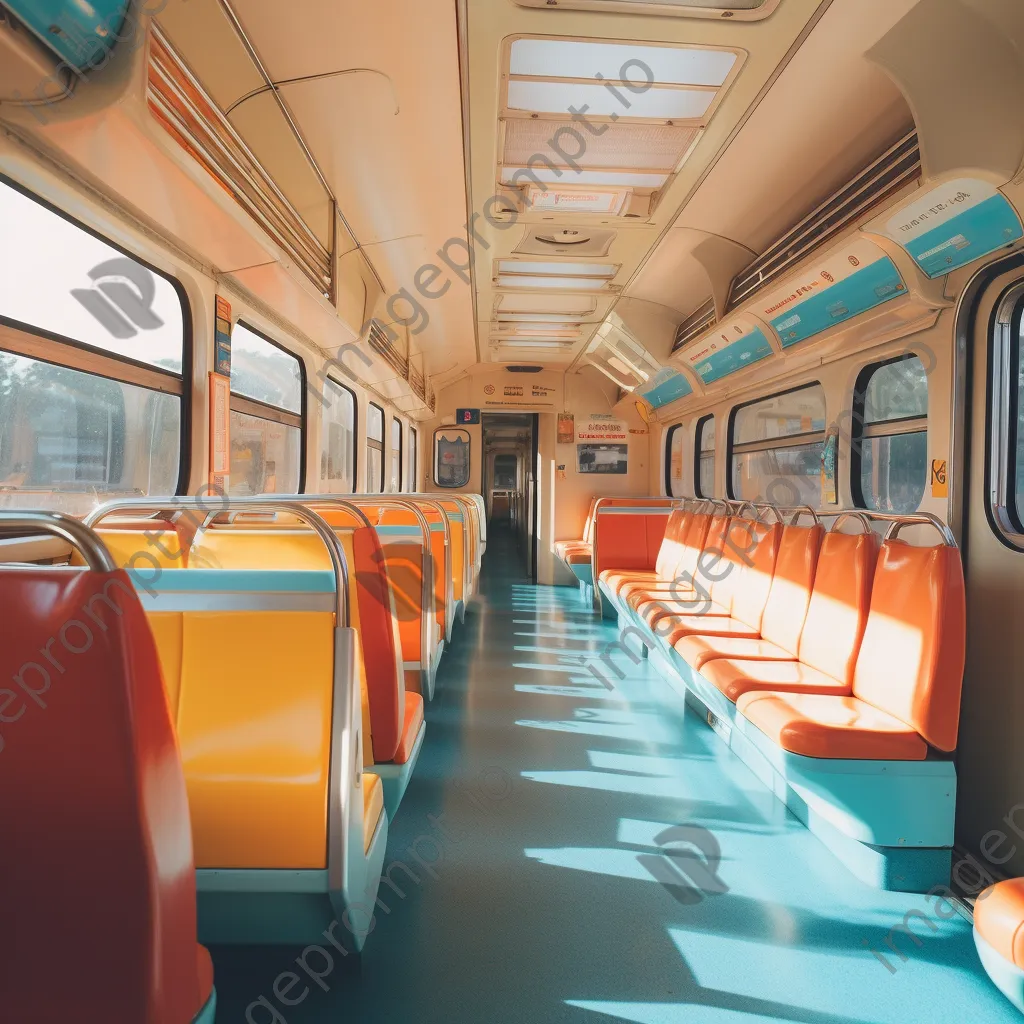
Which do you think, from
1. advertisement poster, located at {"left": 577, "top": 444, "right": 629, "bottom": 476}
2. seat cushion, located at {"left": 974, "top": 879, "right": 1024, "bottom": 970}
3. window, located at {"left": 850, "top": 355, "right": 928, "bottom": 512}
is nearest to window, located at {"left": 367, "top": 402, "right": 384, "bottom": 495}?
advertisement poster, located at {"left": 577, "top": 444, "right": 629, "bottom": 476}

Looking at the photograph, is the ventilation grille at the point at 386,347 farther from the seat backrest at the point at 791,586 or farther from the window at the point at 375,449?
the seat backrest at the point at 791,586

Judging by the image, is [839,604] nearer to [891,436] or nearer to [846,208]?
[891,436]

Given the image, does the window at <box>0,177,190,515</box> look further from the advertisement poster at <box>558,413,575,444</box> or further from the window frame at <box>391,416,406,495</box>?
the advertisement poster at <box>558,413,575,444</box>

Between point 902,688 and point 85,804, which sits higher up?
point 85,804

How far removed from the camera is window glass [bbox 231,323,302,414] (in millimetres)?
3564

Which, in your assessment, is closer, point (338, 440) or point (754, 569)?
point (754, 569)

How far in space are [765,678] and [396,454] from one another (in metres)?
6.46

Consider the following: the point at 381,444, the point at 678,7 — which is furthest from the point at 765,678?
the point at 381,444

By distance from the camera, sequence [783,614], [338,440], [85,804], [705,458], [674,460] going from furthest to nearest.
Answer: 1. [674,460]
2. [705,458]
3. [338,440]
4. [783,614]
5. [85,804]

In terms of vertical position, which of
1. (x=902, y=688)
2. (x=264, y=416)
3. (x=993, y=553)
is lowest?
(x=902, y=688)

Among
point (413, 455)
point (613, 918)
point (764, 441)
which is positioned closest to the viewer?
point (613, 918)

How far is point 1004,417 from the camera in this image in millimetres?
2518

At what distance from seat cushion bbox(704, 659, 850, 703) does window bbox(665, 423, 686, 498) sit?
4734 millimetres

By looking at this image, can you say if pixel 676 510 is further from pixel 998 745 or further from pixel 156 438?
pixel 156 438
